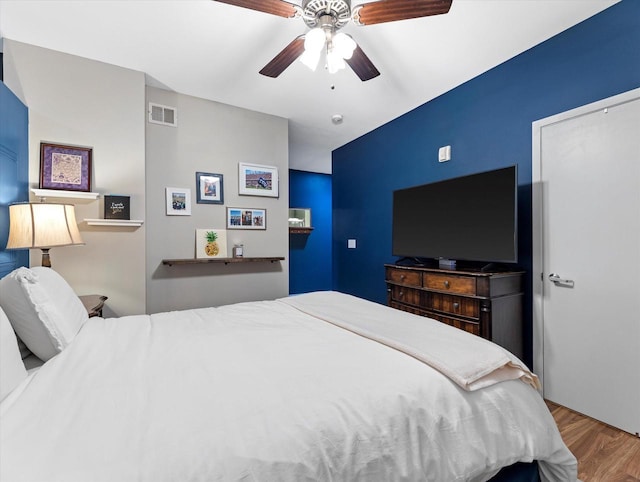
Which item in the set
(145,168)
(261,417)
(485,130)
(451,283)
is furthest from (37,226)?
(485,130)

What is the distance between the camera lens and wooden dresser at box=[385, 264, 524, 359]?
2.28m

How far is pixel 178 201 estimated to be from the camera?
10.6ft

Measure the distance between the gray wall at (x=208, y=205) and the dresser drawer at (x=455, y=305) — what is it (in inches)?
73.2

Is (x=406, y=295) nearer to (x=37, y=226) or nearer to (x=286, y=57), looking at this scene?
(x=286, y=57)

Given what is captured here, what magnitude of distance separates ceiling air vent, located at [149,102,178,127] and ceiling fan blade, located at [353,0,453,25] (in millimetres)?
2257

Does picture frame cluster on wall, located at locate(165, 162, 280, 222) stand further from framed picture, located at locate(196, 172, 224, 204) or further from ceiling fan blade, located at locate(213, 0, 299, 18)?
ceiling fan blade, located at locate(213, 0, 299, 18)

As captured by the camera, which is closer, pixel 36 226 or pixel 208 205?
pixel 36 226

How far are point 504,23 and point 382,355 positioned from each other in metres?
2.45

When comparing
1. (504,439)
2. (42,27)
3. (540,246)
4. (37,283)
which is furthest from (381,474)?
(42,27)

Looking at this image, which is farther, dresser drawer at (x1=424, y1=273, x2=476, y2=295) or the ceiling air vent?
the ceiling air vent

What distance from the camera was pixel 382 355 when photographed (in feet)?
3.85

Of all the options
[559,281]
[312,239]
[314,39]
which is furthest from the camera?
[312,239]

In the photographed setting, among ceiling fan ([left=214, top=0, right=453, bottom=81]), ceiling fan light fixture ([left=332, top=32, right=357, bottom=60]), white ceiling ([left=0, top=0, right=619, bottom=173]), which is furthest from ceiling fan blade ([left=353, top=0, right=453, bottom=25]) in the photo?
white ceiling ([left=0, top=0, right=619, bottom=173])

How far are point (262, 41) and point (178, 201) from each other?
1.77 metres
